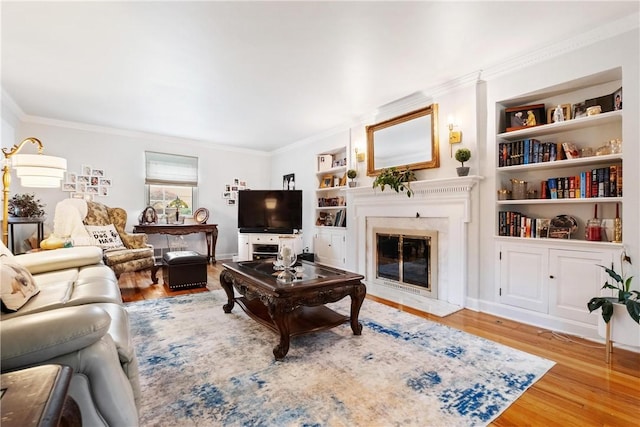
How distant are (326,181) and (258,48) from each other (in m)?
3.01

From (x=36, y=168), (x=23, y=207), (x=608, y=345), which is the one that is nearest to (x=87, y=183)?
(x=23, y=207)

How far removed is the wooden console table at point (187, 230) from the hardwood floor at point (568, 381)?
407 cm

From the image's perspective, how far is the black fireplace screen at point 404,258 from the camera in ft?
11.6

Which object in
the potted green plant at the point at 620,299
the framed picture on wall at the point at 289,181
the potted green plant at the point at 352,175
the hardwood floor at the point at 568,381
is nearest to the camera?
the hardwood floor at the point at 568,381

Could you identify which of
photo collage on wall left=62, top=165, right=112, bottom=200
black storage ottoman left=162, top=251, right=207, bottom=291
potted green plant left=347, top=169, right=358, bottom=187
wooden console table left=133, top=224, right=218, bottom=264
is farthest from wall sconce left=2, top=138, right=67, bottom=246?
potted green plant left=347, top=169, right=358, bottom=187

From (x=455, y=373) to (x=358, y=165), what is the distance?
10.2 feet

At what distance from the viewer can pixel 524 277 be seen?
2736mm

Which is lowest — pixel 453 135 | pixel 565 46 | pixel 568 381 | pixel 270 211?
pixel 568 381

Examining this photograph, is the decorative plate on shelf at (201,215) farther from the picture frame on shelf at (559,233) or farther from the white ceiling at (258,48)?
the picture frame on shelf at (559,233)

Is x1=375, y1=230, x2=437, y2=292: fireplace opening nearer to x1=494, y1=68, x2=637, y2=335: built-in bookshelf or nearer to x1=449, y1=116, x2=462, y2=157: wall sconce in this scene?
x1=494, y1=68, x2=637, y2=335: built-in bookshelf

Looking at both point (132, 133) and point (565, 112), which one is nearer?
point (565, 112)

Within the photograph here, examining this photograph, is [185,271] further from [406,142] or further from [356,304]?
[406,142]

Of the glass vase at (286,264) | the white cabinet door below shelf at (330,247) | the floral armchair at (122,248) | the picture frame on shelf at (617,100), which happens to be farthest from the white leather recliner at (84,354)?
the white cabinet door below shelf at (330,247)

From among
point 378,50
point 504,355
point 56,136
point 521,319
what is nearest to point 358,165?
point 378,50
